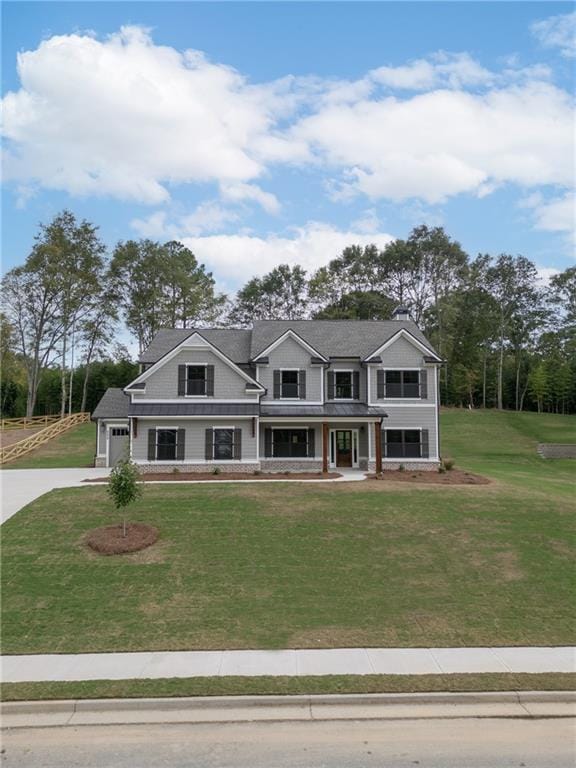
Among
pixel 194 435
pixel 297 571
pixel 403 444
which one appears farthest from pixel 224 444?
pixel 297 571

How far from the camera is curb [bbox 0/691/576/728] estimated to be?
23.0 feet

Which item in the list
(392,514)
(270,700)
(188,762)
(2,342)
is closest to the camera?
(188,762)

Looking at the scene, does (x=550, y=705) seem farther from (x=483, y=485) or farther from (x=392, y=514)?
(x=483, y=485)

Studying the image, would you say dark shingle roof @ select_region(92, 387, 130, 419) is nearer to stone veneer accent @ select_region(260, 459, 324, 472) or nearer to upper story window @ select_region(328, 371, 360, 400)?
stone veneer accent @ select_region(260, 459, 324, 472)

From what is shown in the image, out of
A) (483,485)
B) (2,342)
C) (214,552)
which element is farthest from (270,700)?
(2,342)

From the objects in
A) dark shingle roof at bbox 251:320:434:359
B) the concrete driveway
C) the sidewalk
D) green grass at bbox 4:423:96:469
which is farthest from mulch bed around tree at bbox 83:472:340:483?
the sidewalk

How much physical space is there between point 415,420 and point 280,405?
697cm

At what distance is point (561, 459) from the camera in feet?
116

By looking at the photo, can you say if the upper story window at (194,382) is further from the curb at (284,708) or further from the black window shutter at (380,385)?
the curb at (284,708)

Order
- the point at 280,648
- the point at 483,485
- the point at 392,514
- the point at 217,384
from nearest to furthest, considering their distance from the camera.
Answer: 1. the point at 280,648
2. the point at 392,514
3. the point at 483,485
4. the point at 217,384

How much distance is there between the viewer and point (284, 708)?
721 centimetres

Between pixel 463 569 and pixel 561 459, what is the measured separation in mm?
27178

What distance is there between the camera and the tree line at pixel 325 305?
43.4 metres

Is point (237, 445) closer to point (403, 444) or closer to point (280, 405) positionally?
point (280, 405)
